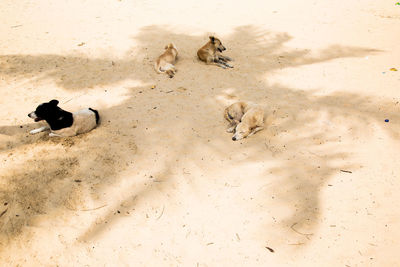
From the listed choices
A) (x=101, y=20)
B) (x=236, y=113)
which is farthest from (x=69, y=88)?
(x=101, y=20)

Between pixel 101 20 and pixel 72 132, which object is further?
pixel 101 20

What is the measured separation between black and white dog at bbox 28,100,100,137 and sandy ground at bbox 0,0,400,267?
15 cm

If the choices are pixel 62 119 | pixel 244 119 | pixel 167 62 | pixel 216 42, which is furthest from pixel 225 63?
pixel 62 119

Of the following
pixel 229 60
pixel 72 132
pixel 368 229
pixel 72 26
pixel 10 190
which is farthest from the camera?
pixel 72 26

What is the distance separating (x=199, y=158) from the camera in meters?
4.27

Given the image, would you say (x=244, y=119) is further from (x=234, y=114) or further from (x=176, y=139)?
(x=176, y=139)

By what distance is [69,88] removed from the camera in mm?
6004

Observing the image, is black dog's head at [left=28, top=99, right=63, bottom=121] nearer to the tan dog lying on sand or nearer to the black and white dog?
the black and white dog

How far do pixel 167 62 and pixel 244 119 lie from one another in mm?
3131

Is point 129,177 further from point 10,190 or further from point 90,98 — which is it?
point 90,98

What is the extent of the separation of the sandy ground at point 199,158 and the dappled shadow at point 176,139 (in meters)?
0.03

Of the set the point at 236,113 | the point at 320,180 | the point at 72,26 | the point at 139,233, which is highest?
the point at 72,26

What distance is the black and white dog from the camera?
4.24m

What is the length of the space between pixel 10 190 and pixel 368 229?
4908 mm
